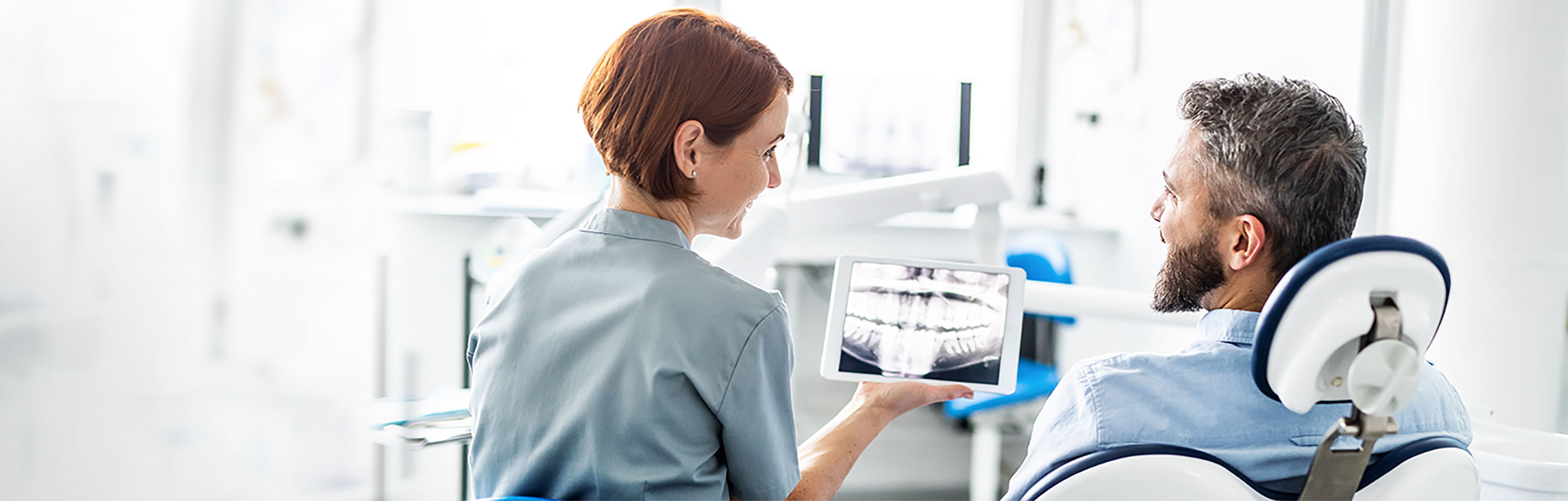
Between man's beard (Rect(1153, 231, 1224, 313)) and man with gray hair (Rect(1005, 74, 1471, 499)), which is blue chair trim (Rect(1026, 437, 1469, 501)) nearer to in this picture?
man with gray hair (Rect(1005, 74, 1471, 499))

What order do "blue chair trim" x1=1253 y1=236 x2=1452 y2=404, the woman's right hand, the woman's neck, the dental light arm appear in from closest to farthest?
1. "blue chair trim" x1=1253 y1=236 x2=1452 y2=404
2. the woman's neck
3. the woman's right hand
4. the dental light arm

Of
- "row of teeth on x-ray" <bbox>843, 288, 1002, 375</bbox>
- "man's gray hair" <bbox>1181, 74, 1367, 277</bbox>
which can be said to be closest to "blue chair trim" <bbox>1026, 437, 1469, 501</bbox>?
"man's gray hair" <bbox>1181, 74, 1367, 277</bbox>

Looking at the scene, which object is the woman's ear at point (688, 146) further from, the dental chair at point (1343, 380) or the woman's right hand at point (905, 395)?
the dental chair at point (1343, 380)

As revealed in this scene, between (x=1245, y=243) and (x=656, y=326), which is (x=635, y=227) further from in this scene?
(x=1245, y=243)

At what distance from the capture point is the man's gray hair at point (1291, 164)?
3.15 ft

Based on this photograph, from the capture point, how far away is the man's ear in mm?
983

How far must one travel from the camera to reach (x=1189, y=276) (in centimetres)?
107

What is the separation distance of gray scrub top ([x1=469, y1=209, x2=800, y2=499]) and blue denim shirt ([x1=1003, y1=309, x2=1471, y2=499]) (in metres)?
0.28

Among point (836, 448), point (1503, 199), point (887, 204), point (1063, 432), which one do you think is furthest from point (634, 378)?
point (1503, 199)

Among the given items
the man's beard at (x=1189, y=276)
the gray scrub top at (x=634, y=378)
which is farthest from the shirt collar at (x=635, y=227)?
the man's beard at (x=1189, y=276)

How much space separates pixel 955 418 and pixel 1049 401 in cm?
236

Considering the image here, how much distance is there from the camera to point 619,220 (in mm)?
1004

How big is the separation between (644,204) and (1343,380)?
688 mm

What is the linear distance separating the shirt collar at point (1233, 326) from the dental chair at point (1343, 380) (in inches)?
6.3
